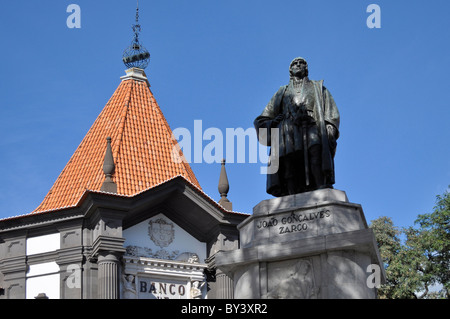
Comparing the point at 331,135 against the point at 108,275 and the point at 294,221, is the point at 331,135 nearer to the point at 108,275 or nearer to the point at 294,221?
the point at 294,221

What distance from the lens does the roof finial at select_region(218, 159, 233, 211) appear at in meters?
29.3

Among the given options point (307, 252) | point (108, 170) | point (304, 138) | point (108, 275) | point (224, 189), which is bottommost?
point (307, 252)

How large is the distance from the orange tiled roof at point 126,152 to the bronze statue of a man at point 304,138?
14.1 metres

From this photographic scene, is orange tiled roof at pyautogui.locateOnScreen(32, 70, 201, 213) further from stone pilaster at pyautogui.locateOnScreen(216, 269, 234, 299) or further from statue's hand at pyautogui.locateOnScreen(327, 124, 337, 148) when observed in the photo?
statue's hand at pyautogui.locateOnScreen(327, 124, 337, 148)

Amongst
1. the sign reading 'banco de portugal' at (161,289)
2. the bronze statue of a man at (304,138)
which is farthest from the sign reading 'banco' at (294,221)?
the sign reading 'banco de portugal' at (161,289)

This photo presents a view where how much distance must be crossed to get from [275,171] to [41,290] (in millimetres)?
15011

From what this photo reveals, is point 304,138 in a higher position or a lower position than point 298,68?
lower

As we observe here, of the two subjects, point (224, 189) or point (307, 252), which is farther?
point (224, 189)

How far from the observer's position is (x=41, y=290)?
88.6 ft

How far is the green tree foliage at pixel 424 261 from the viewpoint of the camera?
1230 inches

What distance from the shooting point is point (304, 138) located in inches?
560

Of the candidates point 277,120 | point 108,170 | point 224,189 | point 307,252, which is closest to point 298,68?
point 277,120

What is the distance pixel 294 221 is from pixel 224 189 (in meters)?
16.4
